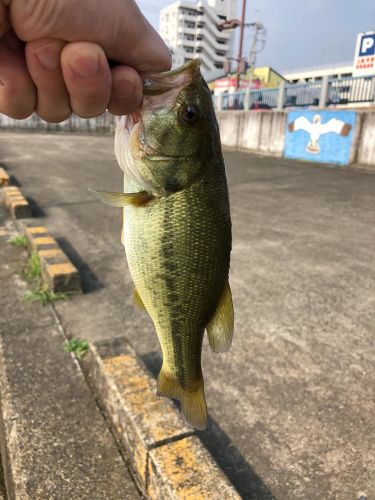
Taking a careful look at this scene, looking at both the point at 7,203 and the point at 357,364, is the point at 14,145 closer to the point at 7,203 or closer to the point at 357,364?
the point at 7,203

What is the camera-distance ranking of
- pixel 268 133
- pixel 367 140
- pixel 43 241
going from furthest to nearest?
pixel 268 133 → pixel 367 140 → pixel 43 241

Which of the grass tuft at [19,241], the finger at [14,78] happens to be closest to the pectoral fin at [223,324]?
the finger at [14,78]

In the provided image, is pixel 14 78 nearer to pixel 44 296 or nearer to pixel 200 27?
pixel 44 296

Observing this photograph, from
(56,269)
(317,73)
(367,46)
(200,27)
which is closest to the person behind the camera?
(56,269)

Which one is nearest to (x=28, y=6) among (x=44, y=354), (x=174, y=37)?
(x=44, y=354)

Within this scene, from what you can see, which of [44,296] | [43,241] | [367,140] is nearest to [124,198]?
[44,296]

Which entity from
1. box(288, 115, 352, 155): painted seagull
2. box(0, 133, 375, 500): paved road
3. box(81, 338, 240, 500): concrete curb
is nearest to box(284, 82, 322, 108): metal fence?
box(288, 115, 352, 155): painted seagull

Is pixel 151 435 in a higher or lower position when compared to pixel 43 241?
lower

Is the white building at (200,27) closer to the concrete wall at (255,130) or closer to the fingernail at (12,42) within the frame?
the concrete wall at (255,130)
